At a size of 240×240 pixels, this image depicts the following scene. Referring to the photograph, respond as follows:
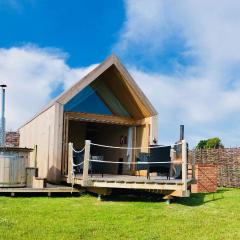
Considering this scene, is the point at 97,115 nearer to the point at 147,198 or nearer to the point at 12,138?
the point at 147,198

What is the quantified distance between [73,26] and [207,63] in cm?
483

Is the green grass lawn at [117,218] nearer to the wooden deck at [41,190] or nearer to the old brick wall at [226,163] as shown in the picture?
the wooden deck at [41,190]

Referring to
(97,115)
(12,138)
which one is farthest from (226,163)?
(12,138)

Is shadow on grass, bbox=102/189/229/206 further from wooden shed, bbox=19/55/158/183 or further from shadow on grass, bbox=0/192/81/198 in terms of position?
wooden shed, bbox=19/55/158/183

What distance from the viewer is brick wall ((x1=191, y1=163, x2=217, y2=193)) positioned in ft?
43.1

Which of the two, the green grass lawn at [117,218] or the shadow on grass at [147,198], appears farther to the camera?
the shadow on grass at [147,198]

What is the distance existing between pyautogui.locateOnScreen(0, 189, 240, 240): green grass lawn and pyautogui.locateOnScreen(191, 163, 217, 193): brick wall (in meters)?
2.85

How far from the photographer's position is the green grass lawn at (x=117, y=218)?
20.7 feet

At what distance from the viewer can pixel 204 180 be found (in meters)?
13.2

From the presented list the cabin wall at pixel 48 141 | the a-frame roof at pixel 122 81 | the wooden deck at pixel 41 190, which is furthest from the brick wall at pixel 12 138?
the wooden deck at pixel 41 190

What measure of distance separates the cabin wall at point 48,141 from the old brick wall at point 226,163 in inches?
239

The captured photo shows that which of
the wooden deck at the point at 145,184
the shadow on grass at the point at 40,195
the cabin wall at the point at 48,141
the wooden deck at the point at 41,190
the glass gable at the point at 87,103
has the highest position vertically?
the glass gable at the point at 87,103

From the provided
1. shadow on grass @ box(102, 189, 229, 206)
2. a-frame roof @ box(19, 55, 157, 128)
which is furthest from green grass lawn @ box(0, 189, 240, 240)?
a-frame roof @ box(19, 55, 157, 128)

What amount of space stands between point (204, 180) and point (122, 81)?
4.43m
